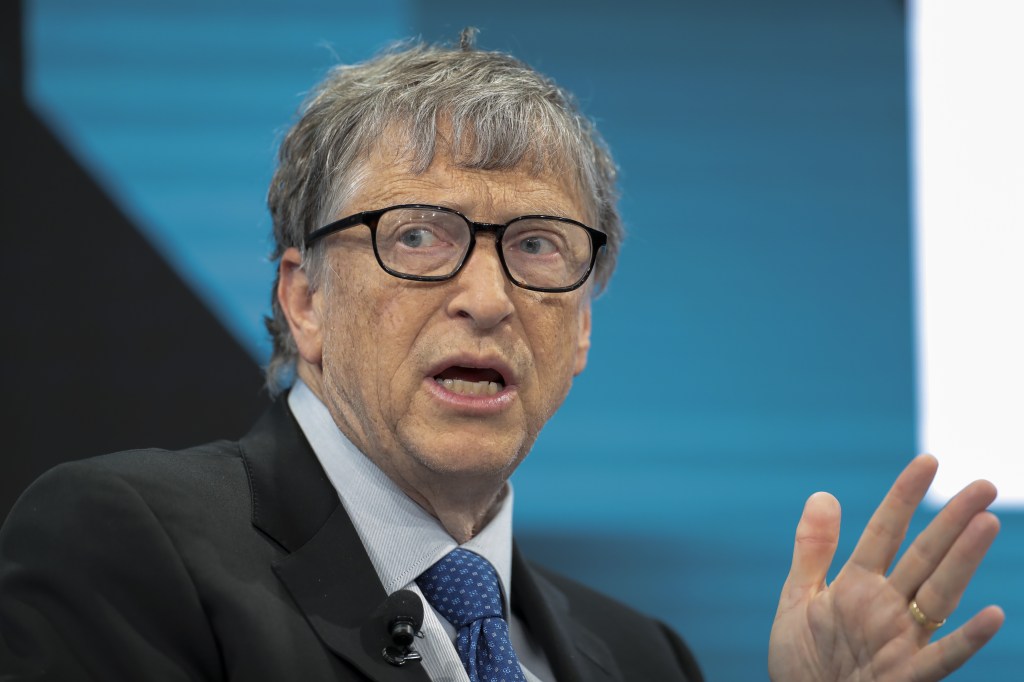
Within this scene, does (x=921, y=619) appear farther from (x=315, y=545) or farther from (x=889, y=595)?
(x=315, y=545)

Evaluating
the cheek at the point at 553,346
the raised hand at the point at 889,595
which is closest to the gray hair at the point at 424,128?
the cheek at the point at 553,346

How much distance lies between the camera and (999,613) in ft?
5.13

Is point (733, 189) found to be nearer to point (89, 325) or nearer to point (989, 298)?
Result: point (989, 298)

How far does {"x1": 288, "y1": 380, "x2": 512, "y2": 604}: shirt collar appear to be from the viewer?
187 cm

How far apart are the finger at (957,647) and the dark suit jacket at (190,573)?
0.73 metres

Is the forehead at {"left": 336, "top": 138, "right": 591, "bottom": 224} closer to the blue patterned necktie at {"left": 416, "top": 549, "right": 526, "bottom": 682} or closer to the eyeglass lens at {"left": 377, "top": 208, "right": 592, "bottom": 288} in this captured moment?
the eyeglass lens at {"left": 377, "top": 208, "right": 592, "bottom": 288}

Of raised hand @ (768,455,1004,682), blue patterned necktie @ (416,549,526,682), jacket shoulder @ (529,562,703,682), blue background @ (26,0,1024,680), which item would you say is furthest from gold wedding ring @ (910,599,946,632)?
blue background @ (26,0,1024,680)

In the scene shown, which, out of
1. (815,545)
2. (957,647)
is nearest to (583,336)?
(815,545)

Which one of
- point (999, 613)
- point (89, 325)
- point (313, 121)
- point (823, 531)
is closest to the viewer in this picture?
point (999, 613)

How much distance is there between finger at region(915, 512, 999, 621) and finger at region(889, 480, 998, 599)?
0.03 ft

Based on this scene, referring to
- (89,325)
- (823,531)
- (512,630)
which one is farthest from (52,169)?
(823,531)

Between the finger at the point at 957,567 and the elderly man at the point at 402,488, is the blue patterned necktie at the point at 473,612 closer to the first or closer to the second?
the elderly man at the point at 402,488

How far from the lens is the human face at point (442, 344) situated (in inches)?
72.6

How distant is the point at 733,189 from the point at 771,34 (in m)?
0.48
